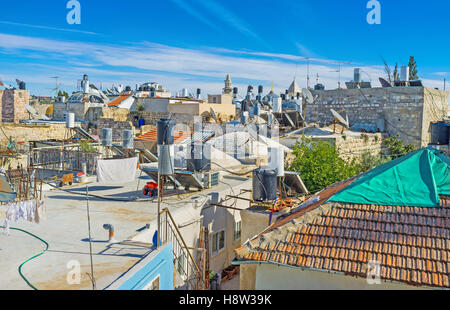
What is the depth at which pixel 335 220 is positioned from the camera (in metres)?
6.85

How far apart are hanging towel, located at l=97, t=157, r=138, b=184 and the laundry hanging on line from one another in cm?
363

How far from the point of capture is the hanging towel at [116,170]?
1105 cm

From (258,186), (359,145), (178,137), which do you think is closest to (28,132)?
(178,137)

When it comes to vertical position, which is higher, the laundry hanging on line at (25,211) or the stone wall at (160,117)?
the stone wall at (160,117)

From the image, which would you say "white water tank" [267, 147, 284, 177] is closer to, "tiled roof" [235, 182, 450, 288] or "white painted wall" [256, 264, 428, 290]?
"tiled roof" [235, 182, 450, 288]

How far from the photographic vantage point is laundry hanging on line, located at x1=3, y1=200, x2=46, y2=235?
278 inches

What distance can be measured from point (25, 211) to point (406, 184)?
6.89 metres

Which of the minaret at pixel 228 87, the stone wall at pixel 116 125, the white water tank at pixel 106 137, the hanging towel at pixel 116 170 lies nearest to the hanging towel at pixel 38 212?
the hanging towel at pixel 116 170

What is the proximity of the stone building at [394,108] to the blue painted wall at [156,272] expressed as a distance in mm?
17782

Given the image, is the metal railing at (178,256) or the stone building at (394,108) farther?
the stone building at (394,108)

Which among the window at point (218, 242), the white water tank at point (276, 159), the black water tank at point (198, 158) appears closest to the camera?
the white water tank at point (276, 159)

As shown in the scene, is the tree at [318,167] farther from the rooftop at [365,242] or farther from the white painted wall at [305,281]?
the white painted wall at [305,281]

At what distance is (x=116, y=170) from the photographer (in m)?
11.3
